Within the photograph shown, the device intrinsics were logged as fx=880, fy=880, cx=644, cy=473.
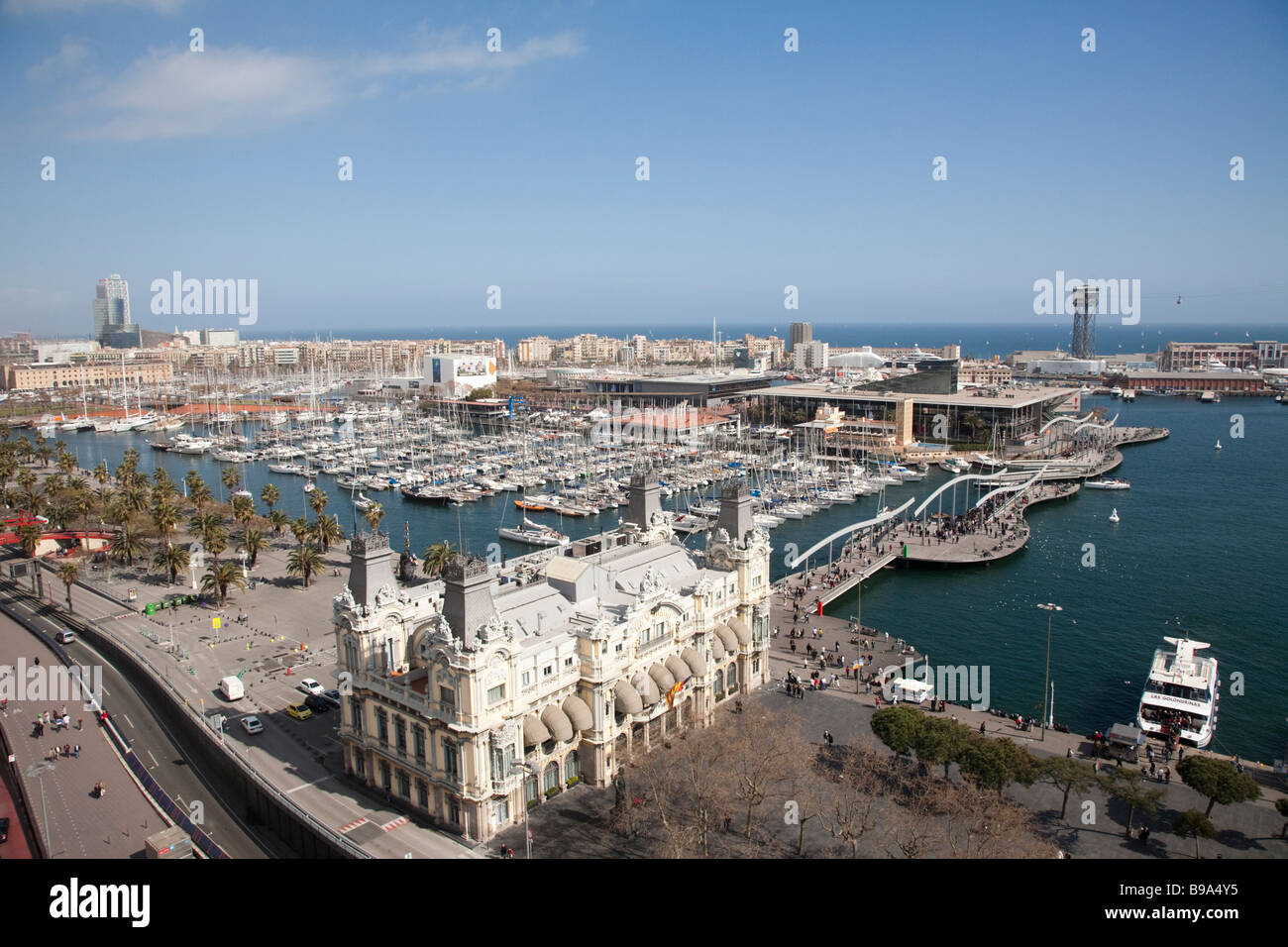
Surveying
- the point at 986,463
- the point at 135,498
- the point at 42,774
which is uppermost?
the point at 135,498

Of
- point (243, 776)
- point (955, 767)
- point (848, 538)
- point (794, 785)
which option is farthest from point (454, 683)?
point (848, 538)

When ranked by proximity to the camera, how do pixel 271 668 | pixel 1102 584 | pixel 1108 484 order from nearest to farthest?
pixel 271 668 < pixel 1102 584 < pixel 1108 484

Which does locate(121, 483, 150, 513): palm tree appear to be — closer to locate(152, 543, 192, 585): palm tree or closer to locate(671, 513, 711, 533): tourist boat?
locate(152, 543, 192, 585): palm tree

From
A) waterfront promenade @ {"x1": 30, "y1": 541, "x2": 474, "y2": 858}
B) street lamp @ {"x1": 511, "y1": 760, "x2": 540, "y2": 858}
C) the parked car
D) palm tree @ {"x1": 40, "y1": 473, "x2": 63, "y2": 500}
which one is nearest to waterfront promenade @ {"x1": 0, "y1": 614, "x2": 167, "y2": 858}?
waterfront promenade @ {"x1": 30, "y1": 541, "x2": 474, "y2": 858}

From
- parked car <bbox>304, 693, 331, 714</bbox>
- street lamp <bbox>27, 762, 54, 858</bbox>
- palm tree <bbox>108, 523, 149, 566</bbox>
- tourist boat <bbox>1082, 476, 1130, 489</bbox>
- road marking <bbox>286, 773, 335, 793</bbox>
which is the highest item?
tourist boat <bbox>1082, 476, 1130, 489</bbox>

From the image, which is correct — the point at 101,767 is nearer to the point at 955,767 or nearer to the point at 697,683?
the point at 697,683

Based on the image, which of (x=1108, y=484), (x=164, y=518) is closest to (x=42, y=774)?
(x=164, y=518)

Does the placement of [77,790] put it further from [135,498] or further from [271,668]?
[135,498]
